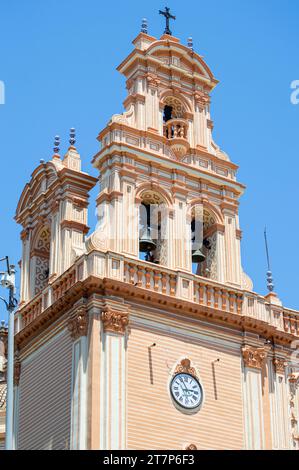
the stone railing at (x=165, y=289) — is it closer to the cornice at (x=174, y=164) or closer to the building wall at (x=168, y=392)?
the building wall at (x=168, y=392)

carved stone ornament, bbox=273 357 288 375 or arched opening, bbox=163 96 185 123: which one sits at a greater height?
arched opening, bbox=163 96 185 123

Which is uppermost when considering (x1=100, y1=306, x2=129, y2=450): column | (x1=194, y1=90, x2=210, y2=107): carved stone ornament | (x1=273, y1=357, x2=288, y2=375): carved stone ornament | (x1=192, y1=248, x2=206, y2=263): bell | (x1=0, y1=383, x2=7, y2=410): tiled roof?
(x1=194, y1=90, x2=210, y2=107): carved stone ornament

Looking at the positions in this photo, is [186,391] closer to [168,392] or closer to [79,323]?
[168,392]

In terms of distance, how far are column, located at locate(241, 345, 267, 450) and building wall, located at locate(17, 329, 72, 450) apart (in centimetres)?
576

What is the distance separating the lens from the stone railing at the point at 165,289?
3747 cm

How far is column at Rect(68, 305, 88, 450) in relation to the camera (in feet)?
115

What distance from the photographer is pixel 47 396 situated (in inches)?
1489

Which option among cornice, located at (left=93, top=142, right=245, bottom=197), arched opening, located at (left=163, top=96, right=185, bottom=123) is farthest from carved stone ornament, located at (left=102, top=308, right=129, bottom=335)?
arched opening, located at (left=163, top=96, right=185, bottom=123)

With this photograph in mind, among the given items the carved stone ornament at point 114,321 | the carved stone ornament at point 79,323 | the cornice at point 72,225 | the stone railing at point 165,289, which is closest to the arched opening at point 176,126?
the cornice at point 72,225

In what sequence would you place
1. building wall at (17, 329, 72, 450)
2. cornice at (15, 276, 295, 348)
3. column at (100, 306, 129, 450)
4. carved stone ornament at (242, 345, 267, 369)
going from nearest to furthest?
1. column at (100, 306, 129, 450)
2. building wall at (17, 329, 72, 450)
3. cornice at (15, 276, 295, 348)
4. carved stone ornament at (242, 345, 267, 369)

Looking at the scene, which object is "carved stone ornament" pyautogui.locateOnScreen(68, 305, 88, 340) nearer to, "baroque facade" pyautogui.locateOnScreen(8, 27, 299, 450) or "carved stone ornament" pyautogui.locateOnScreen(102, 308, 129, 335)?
"baroque facade" pyautogui.locateOnScreen(8, 27, 299, 450)

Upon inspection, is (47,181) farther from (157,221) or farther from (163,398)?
(163,398)

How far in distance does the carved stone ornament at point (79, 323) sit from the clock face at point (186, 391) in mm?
3172
